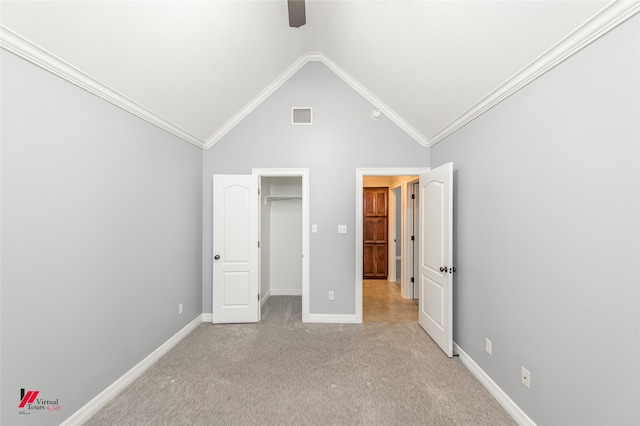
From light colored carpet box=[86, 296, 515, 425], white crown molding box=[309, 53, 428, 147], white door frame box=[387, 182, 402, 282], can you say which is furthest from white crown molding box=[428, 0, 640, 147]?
white door frame box=[387, 182, 402, 282]

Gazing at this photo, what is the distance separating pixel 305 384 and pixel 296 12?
2.97 meters

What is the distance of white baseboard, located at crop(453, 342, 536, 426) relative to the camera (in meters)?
1.83

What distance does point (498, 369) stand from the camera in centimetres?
211

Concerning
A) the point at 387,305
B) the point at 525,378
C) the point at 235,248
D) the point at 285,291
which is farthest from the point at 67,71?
the point at 387,305

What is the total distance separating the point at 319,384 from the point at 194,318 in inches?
80.5

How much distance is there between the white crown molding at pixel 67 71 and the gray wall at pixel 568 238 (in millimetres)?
3186

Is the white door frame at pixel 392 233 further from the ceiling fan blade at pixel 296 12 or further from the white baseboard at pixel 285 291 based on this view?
the ceiling fan blade at pixel 296 12

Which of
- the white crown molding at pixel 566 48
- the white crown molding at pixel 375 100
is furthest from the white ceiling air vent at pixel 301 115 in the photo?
the white crown molding at pixel 566 48

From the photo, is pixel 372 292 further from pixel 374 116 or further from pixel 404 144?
pixel 374 116

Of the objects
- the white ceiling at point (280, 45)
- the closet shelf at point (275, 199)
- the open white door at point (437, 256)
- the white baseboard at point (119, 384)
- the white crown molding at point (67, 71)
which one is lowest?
the white baseboard at point (119, 384)

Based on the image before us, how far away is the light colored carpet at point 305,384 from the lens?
190 centimetres

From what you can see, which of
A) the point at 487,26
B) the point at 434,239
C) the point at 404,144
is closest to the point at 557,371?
the point at 434,239

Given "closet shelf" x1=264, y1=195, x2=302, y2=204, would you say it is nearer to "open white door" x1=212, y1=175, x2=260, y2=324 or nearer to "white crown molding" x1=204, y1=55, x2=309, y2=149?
"open white door" x1=212, y1=175, x2=260, y2=324

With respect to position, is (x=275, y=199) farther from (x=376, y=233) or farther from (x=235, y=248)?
(x=376, y=233)
